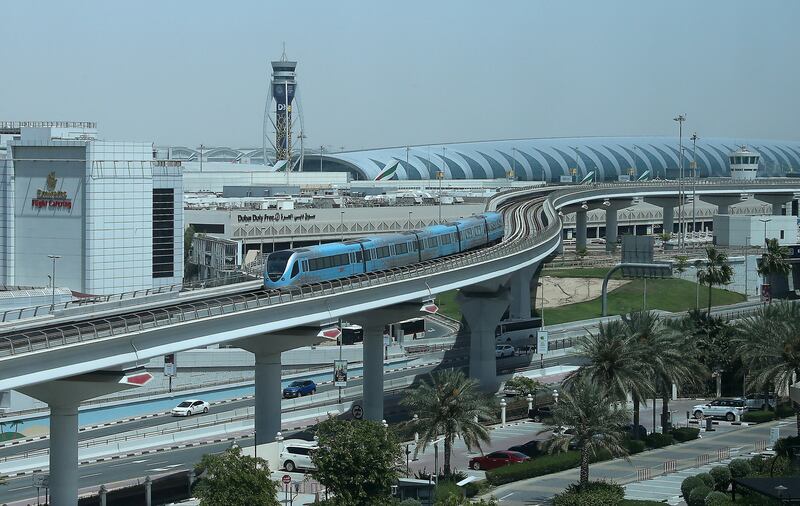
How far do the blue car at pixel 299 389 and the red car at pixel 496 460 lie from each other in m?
24.5

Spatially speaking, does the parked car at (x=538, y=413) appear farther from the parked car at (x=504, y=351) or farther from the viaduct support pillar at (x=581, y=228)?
the viaduct support pillar at (x=581, y=228)

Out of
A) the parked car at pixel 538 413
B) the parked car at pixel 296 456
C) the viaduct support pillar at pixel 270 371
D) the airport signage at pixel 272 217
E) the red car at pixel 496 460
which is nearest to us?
the red car at pixel 496 460

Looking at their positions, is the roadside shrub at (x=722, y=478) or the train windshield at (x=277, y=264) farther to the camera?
the train windshield at (x=277, y=264)

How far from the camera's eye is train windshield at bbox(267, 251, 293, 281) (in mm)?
62562

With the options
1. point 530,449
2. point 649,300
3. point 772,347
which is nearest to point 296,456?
point 530,449

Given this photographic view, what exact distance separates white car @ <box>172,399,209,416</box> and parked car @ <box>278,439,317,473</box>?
727 inches

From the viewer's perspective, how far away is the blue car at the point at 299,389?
3241 inches

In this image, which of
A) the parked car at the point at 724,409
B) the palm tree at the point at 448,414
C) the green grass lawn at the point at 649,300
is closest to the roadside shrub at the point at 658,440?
the parked car at the point at 724,409

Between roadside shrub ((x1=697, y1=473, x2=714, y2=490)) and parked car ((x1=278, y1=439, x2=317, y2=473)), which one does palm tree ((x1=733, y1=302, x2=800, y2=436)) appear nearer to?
roadside shrub ((x1=697, y1=473, x2=714, y2=490))

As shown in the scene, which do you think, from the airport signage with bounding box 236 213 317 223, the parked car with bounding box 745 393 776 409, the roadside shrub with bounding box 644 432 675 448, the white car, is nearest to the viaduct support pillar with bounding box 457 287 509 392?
the parked car with bounding box 745 393 776 409

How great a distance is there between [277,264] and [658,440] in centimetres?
2030

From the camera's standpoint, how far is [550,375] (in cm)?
8800

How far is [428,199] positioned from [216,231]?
34.6 m

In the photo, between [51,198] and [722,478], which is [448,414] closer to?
[722,478]
